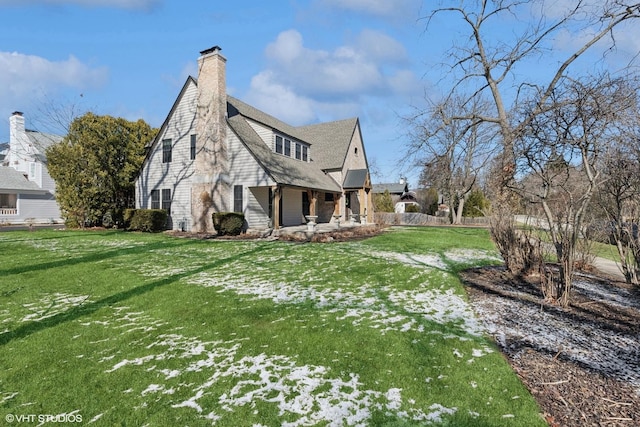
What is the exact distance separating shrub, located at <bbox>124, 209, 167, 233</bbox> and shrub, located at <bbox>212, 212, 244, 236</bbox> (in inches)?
153

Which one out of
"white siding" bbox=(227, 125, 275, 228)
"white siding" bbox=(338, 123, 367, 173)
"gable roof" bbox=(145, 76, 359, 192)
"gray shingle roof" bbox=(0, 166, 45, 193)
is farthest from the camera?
"white siding" bbox=(338, 123, 367, 173)

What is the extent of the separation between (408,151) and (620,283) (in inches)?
232

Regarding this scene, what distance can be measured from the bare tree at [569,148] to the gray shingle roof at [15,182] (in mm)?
33563

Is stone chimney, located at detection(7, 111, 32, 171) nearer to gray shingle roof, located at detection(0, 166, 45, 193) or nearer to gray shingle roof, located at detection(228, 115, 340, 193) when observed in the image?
gray shingle roof, located at detection(0, 166, 45, 193)

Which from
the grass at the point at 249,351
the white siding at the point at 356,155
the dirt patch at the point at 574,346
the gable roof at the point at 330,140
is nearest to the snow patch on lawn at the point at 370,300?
the grass at the point at 249,351

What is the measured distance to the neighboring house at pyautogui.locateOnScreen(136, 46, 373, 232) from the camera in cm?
1641

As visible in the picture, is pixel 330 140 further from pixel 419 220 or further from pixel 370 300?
pixel 370 300

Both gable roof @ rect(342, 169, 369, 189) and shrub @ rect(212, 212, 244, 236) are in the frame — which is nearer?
shrub @ rect(212, 212, 244, 236)

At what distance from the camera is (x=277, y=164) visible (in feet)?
57.4

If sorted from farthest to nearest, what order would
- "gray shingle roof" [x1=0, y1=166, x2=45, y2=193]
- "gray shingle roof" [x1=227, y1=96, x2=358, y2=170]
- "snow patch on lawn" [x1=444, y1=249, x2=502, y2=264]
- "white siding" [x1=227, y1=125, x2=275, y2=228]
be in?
"gray shingle roof" [x1=0, y1=166, x2=45, y2=193] < "gray shingle roof" [x1=227, y1=96, x2=358, y2=170] < "white siding" [x1=227, y1=125, x2=275, y2=228] < "snow patch on lawn" [x1=444, y1=249, x2=502, y2=264]

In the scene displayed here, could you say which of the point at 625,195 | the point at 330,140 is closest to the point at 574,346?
the point at 625,195

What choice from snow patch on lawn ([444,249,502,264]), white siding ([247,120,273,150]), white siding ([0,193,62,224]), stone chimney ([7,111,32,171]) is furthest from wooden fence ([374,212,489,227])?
stone chimney ([7,111,32,171])

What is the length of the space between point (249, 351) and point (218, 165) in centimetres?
1408

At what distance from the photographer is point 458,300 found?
5844 mm
